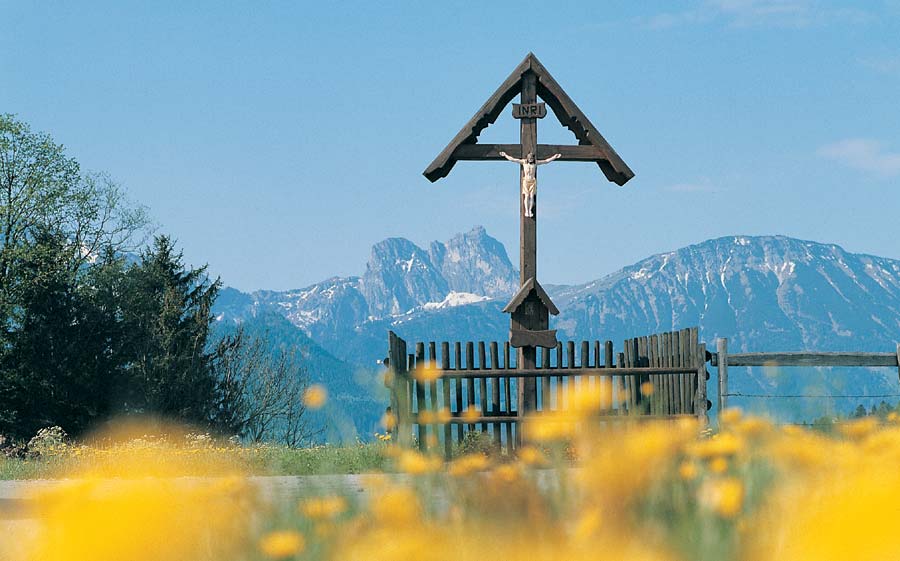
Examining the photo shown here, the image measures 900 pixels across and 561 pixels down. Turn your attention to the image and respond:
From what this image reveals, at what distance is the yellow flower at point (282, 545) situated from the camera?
2137 millimetres

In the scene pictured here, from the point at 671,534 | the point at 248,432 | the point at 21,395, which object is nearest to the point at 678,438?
the point at 671,534

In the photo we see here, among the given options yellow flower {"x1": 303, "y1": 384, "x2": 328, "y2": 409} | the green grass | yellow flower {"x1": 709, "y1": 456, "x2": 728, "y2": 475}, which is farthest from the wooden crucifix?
yellow flower {"x1": 709, "y1": 456, "x2": 728, "y2": 475}

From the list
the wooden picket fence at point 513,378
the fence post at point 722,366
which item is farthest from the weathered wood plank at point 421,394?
the fence post at point 722,366

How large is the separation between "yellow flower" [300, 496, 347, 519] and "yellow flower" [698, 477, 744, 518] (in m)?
0.93

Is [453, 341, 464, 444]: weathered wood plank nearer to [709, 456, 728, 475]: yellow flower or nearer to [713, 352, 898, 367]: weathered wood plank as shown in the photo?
[713, 352, 898, 367]: weathered wood plank

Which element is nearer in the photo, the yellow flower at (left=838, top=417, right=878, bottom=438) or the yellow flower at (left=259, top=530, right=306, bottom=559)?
the yellow flower at (left=259, top=530, right=306, bottom=559)

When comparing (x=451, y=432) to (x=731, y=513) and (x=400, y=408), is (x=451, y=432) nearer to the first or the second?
(x=400, y=408)

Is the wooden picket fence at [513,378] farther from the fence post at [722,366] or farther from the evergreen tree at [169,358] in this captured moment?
the evergreen tree at [169,358]

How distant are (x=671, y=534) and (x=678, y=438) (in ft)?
2.49

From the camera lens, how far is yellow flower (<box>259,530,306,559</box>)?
2.14 metres

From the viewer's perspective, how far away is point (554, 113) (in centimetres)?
1354

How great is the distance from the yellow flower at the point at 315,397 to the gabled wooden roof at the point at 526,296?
932cm

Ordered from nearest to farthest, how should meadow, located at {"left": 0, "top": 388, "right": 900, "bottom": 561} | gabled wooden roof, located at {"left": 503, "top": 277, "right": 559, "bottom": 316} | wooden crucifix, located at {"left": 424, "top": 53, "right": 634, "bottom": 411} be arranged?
meadow, located at {"left": 0, "top": 388, "right": 900, "bottom": 561} < gabled wooden roof, located at {"left": 503, "top": 277, "right": 559, "bottom": 316} < wooden crucifix, located at {"left": 424, "top": 53, "right": 634, "bottom": 411}

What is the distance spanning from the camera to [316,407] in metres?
3.35
